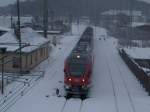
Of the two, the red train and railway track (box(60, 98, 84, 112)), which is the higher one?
the red train

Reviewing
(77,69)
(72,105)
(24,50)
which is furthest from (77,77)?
(24,50)

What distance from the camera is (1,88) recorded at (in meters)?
24.6

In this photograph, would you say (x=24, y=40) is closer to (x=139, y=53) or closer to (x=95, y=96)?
→ (x=95, y=96)

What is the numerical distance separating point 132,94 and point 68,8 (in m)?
104

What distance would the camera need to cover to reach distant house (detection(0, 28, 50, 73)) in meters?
30.8

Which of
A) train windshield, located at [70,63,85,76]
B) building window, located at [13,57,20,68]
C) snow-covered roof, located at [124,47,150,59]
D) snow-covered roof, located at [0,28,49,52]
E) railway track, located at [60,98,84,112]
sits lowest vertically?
railway track, located at [60,98,84,112]

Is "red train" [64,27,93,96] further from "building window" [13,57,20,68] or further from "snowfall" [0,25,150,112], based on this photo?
"building window" [13,57,20,68]

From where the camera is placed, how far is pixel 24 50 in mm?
30891

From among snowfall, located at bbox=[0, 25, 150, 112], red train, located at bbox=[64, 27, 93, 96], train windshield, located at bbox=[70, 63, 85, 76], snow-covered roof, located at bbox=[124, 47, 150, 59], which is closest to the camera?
snowfall, located at bbox=[0, 25, 150, 112]

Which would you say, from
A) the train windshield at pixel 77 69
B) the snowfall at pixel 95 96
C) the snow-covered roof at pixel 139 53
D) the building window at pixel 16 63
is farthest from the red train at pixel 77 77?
the snow-covered roof at pixel 139 53

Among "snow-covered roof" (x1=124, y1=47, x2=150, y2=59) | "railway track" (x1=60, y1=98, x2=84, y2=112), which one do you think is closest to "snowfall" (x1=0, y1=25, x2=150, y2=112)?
"railway track" (x1=60, y1=98, x2=84, y2=112)

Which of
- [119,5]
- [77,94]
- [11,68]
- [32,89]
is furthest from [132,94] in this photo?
[119,5]

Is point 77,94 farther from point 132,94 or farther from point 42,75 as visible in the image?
point 42,75

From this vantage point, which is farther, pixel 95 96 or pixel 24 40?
pixel 24 40
